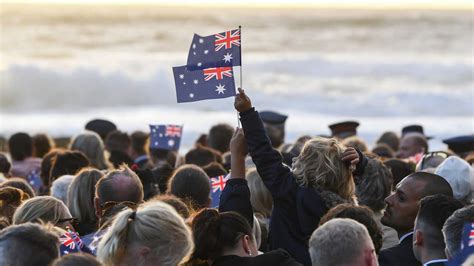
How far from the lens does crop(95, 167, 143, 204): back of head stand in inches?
261

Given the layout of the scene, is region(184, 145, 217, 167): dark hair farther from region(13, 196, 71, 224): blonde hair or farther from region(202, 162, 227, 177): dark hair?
region(13, 196, 71, 224): blonde hair

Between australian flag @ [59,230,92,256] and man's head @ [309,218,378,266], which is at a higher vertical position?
man's head @ [309,218,378,266]

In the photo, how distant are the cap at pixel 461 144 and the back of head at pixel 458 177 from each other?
351 cm

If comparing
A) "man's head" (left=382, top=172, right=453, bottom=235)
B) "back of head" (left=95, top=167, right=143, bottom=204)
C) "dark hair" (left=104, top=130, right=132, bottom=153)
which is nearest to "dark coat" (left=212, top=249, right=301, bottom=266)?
"man's head" (left=382, top=172, right=453, bottom=235)

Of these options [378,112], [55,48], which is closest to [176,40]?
[55,48]

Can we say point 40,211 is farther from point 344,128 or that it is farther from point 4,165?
point 344,128

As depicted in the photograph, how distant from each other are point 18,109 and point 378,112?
10.6 meters

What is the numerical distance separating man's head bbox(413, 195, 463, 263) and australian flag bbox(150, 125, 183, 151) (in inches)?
203

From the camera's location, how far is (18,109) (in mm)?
34531

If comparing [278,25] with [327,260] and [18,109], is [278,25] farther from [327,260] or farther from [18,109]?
[327,260]

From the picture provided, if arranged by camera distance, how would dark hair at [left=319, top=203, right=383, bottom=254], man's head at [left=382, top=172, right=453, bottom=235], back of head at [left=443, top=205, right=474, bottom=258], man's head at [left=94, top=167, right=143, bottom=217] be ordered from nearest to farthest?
1. back of head at [left=443, top=205, right=474, bottom=258]
2. dark hair at [left=319, top=203, right=383, bottom=254]
3. man's head at [left=382, top=172, right=453, bottom=235]
4. man's head at [left=94, top=167, right=143, bottom=217]

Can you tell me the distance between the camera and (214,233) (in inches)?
195

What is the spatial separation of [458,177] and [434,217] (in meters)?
1.84

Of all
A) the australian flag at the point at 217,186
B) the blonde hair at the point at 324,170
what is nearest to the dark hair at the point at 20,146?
the australian flag at the point at 217,186
